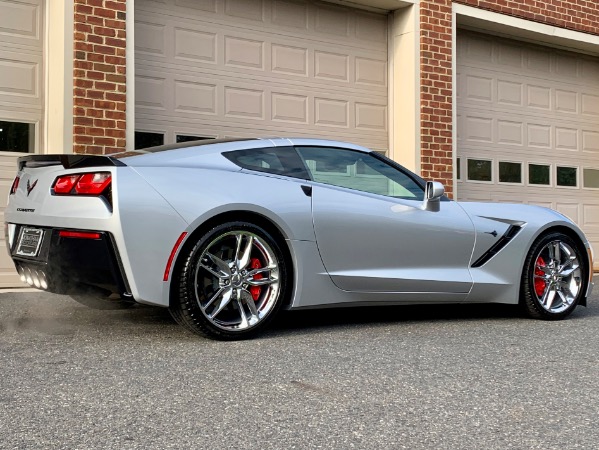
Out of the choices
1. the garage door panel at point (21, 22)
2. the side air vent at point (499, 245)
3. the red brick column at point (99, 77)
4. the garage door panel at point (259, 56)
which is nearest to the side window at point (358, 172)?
the side air vent at point (499, 245)

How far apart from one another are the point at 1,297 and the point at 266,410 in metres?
4.17

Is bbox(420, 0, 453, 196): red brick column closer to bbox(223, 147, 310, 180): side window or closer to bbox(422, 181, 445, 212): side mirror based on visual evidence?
bbox(422, 181, 445, 212): side mirror

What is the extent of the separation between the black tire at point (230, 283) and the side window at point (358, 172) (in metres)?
0.69

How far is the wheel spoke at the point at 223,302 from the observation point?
4.27 meters

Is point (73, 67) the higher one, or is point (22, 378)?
point (73, 67)

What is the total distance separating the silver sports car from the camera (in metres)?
4.07

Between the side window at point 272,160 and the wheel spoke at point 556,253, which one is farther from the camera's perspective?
the wheel spoke at point 556,253

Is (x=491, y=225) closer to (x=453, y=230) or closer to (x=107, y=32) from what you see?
(x=453, y=230)

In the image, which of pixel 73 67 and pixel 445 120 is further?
pixel 445 120

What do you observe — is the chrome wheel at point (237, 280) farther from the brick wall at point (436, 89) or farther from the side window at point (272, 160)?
the brick wall at point (436, 89)

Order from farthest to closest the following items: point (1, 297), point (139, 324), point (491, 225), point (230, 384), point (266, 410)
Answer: point (1, 297), point (491, 225), point (139, 324), point (230, 384), point (266, 410)

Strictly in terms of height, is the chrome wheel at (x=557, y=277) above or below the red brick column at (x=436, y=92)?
below

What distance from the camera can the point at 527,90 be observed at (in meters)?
10.9

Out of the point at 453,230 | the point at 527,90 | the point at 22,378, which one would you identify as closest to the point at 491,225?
the point at 453,230
